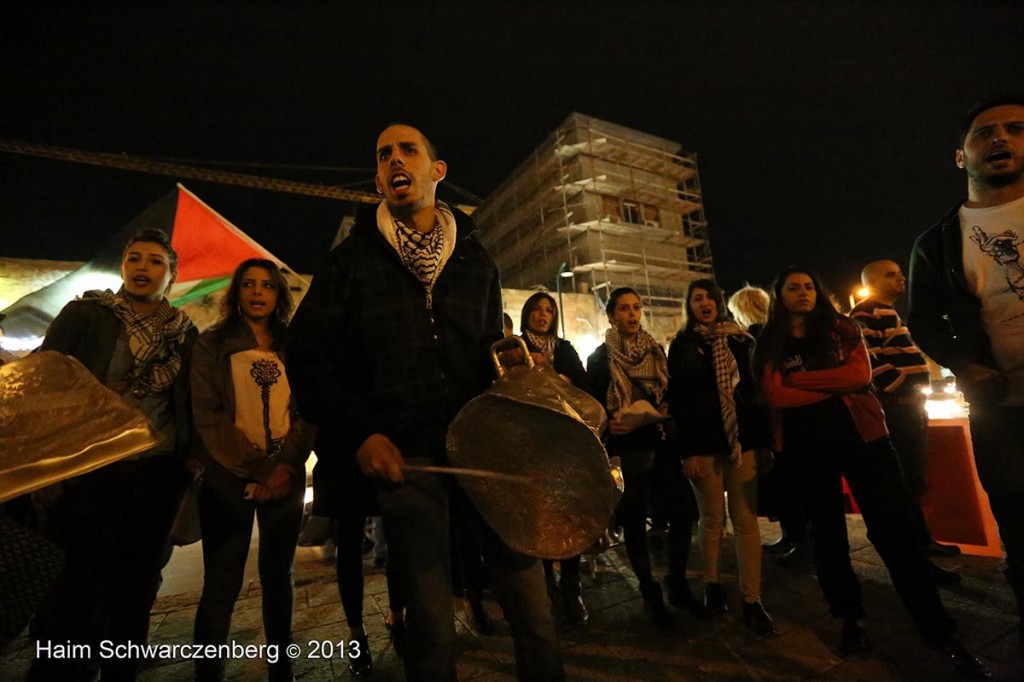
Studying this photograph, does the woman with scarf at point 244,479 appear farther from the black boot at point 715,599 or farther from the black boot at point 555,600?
the black boot at point 715,599

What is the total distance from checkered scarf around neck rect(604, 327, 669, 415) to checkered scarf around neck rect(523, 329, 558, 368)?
47 centimetres

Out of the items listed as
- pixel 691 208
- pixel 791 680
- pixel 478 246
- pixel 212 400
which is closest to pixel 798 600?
pixel 791 680

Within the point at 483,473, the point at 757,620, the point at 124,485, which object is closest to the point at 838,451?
the point at 757,620

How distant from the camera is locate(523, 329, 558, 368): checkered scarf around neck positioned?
3.69 meters

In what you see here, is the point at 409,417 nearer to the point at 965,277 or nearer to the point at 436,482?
the point at 436,482

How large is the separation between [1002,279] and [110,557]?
14.7ft

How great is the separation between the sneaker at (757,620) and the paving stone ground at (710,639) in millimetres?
47

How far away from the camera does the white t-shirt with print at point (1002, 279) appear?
2127mm

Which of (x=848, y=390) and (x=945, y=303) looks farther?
(x=848, y=390)

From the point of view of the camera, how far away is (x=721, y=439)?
3006mm

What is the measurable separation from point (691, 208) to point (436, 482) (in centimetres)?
3295

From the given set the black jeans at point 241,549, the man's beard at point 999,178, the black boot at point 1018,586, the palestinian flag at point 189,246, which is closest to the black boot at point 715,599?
the black boot at point 1018,586

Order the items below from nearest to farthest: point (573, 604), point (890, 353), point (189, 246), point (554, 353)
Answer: point (573, 604), point (554, 353), point (890, 353), point (189, 246)

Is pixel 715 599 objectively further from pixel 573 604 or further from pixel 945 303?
pixel 945 303
